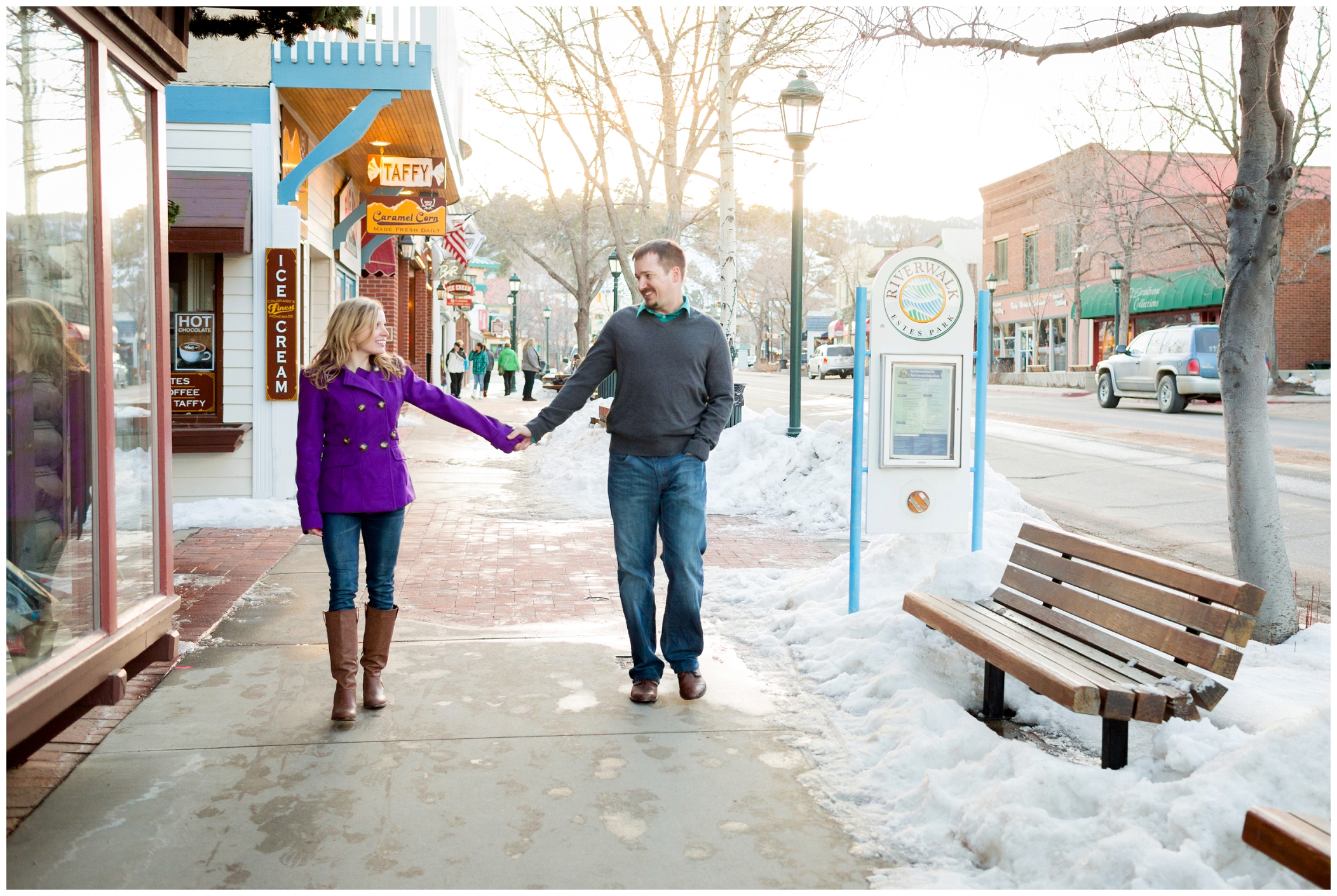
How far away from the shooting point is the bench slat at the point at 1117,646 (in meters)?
3.59

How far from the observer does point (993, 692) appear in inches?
181

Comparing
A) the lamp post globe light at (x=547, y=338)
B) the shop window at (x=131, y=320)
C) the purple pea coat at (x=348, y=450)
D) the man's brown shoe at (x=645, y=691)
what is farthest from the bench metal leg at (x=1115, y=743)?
the lamp post globe light at (x=547, y=338)

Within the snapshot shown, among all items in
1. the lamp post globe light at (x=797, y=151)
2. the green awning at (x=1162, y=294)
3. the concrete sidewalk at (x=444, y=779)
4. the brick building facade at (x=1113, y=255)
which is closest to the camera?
the concrete sidewalk at (x=444, y=779)

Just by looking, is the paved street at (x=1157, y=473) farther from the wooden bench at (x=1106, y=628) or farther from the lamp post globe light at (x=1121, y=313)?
the lamp post globe light at (x=1121, y=313)

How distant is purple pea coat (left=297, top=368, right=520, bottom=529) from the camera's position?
4520mm

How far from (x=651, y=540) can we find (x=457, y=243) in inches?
816

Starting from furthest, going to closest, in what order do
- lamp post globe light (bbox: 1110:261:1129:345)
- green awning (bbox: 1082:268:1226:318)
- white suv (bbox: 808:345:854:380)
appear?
white suv (bbox: 808:345:854:380), green awning (bbox: 1082:268:1226:318), lamp post globe light (bbox: 1110:261:1129:345)

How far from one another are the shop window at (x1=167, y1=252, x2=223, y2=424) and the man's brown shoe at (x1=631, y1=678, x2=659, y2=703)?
7.09 meters

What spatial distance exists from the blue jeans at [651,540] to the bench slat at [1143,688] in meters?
1.46

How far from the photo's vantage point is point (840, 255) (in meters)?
84.8

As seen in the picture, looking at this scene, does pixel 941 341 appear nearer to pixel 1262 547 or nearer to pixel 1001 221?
pixel 1262 547

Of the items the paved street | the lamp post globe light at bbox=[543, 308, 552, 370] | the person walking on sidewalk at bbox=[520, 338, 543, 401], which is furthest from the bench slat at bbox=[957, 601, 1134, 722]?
the lamp post globe light at bbox=[543, 308, 552, 370]

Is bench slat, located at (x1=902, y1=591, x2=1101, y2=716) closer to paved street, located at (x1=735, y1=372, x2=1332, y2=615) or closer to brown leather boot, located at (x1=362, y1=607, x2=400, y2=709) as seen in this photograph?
brown leather boot, located at (x1=362, y1=607, x2=400, y2=709)

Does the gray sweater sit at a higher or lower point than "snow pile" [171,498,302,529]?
higher
